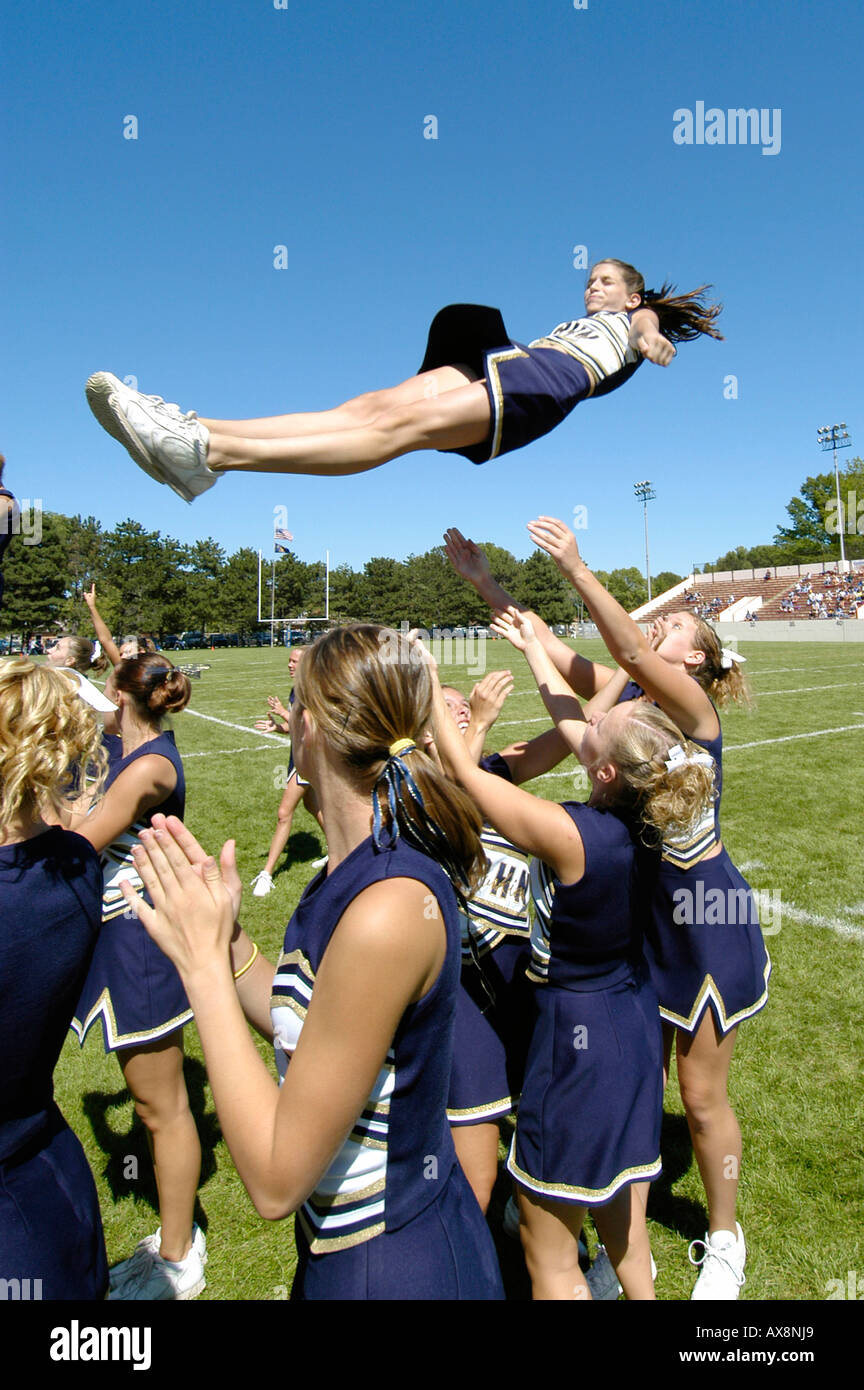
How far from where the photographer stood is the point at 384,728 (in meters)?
1.66

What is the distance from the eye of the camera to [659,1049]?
8.22ft

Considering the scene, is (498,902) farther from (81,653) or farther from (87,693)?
(81,653)

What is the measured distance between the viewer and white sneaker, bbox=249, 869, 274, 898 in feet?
23.0

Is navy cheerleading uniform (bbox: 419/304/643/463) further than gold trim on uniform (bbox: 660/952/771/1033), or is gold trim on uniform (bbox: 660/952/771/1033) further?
gold trim on uniform (bbox: 660/952/771/1033)

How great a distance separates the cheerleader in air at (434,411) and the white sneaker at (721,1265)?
2880 mm

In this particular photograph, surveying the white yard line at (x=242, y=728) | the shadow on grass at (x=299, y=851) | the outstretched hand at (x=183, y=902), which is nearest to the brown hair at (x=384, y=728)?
the outstretched hand at (x=183, y=902)

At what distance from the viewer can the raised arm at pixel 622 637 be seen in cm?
268

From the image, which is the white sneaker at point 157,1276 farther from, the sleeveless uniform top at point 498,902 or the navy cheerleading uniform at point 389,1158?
the navy cheerleading uniform at point 389,1158

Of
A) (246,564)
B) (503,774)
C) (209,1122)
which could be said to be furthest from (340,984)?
(246,564)

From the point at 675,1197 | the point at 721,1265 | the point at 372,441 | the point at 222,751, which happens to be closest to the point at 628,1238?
the point at 721,1265

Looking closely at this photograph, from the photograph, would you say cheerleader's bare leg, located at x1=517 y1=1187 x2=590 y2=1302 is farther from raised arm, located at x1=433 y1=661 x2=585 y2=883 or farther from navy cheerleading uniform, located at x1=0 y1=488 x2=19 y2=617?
navy cheerleading uniform, located at x1=0 y1=488 x2=19 y2=617

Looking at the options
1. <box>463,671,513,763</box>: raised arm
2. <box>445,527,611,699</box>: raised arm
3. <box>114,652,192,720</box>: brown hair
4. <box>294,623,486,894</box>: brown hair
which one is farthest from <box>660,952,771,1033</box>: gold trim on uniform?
<box>114,652,192,720</box>: brown hair

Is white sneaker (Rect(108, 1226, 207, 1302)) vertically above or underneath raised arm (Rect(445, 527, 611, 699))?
underneath

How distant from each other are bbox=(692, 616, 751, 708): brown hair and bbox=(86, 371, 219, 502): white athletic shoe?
2.20 metres
